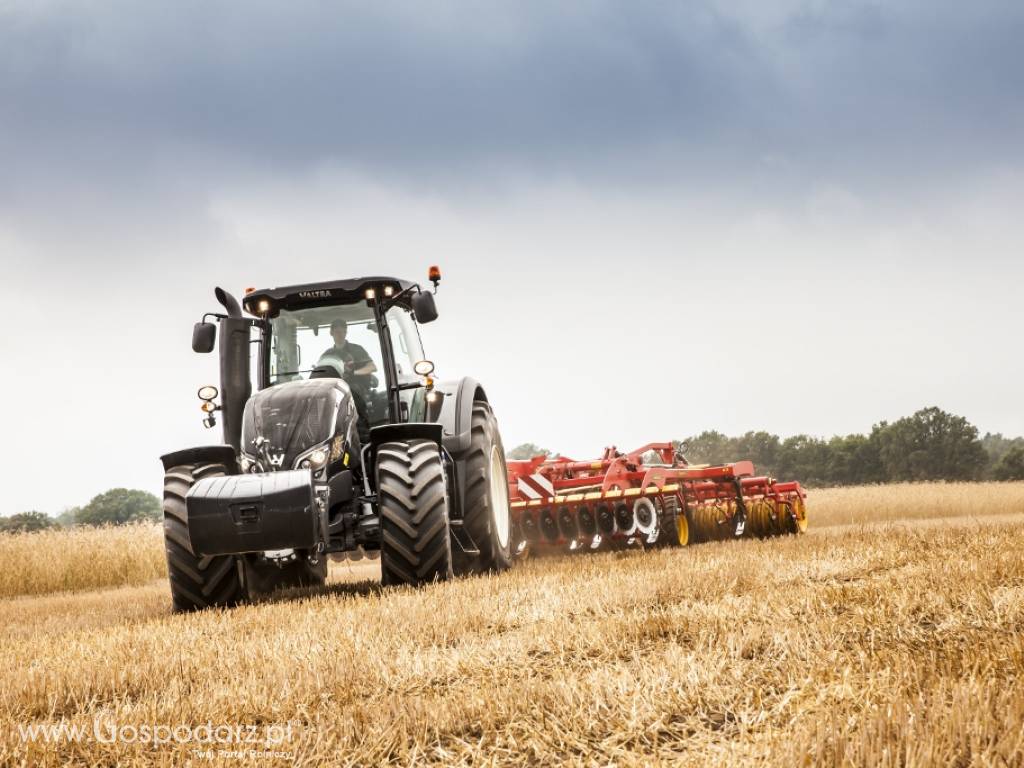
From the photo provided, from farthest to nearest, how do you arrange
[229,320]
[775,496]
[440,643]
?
[775,496], [229,320], [440,643]

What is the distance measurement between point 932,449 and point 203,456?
231ft

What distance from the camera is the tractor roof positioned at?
7637 mm

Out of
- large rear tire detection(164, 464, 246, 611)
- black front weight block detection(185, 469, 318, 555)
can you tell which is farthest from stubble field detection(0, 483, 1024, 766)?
large rear tire detection(164, 464, 246, 611)

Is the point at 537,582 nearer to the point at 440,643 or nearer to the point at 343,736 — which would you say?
the point at 440,643

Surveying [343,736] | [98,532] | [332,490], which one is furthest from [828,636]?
[98,532]

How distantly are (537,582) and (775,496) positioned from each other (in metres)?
7.20

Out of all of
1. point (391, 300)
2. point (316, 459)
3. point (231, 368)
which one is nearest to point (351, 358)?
point (391, 300)

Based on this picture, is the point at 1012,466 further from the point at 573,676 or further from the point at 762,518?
the point at 573,676

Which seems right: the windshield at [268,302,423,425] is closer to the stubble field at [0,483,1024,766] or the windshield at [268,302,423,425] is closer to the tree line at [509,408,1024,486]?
the stubble field at [0,483,1024,766]

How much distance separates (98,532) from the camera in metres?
17.2

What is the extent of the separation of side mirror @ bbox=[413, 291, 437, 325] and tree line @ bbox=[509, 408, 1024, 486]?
6341 centimetres

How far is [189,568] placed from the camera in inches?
252

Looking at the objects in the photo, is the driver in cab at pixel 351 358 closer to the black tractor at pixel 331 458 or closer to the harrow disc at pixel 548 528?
the black tractor at pixel 331 458

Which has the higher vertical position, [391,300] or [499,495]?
[391,300]
